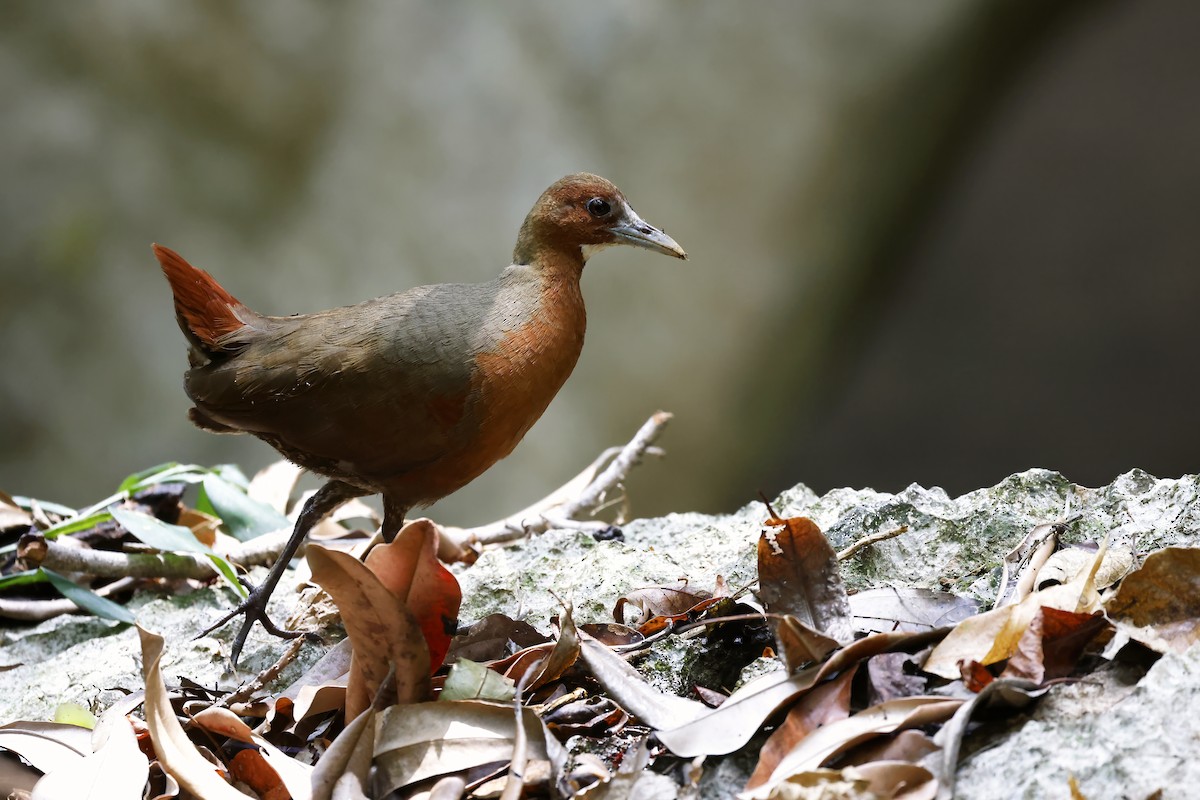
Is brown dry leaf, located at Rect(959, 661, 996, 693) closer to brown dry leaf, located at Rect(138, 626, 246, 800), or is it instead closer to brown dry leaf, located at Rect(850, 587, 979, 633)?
brown dry leaf, located at Rect(850, 587, 979, 633)

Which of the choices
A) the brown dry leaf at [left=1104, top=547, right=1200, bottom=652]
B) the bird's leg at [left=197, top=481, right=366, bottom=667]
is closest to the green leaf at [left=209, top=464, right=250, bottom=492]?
the bird's leg at [left=197, top=481, right=366, bottom=667]

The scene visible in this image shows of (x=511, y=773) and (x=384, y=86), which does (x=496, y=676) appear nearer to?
(x=511, y=773)

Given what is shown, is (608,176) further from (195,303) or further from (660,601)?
(660,601)

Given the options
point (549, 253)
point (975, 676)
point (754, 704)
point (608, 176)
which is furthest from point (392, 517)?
point (608, 176)

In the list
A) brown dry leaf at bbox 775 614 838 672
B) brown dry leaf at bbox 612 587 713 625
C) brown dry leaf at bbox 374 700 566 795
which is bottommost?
brown dry leaf at bbox 374 700 566 795

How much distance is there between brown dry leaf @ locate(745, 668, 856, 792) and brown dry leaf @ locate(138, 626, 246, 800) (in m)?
0.76

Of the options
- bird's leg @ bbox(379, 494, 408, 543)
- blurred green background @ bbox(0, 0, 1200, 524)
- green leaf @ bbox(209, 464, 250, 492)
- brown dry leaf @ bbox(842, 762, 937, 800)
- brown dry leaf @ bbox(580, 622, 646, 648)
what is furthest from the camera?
blurred green background @ bbox(0, 0, 1200, 524)

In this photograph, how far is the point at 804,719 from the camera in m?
1.40

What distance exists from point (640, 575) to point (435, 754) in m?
0.76

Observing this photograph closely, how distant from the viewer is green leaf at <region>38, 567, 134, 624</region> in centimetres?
258

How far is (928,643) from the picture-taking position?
1479 mm

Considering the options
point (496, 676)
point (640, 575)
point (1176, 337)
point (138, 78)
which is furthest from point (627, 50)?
point (496, 676)

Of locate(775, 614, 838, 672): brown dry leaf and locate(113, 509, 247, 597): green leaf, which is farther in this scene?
locate(113, 509, 247, 597): green leaf

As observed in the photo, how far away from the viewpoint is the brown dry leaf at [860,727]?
1315 mm
